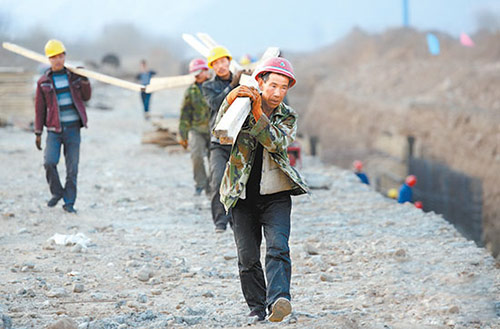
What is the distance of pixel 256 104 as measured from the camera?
14.7 ft

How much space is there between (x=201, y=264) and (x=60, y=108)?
2596 mm

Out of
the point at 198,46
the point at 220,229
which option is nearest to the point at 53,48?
the point at 198,46

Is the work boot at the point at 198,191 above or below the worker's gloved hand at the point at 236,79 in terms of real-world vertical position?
below

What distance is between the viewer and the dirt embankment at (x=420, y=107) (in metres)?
22.7

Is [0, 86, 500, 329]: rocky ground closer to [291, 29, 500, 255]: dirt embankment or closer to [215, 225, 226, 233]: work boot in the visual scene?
[215, 225, 226, 233]: work boot

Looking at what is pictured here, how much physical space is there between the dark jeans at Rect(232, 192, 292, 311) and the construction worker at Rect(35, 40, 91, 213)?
4.01 metres

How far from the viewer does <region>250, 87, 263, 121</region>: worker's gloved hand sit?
176 inches

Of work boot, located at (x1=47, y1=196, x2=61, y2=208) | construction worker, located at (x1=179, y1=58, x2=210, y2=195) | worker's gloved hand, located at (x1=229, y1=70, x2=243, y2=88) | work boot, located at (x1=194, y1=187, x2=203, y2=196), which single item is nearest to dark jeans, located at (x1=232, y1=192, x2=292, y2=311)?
worker's gloved hand, located at (x1=229, y1=70, x2=243, y2=88)

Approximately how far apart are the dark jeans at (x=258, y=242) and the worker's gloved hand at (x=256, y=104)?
641mm

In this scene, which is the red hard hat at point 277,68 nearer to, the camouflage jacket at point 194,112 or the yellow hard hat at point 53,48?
the yellow hard hat at point 53,48

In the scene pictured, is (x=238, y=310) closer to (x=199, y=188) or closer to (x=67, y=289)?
(x=67, y=289)

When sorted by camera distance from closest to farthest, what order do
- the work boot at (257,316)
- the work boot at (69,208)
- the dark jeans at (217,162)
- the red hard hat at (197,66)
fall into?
the work boot at (257,316) → the dark jeans at (217,162) → the work boot at (69,208) → the red hard hat at (197,66)

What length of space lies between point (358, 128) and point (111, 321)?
27.3m

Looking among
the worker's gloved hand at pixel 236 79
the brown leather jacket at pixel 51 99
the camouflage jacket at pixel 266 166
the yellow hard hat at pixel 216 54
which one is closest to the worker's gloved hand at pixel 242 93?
the camouflage jacket at pixel 266 166
